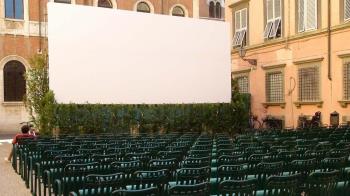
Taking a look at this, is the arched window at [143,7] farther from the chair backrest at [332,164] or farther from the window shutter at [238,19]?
the chair backrest at [332,164]

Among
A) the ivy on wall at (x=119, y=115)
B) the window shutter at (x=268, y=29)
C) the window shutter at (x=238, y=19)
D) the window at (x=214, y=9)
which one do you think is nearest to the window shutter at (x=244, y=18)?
the window shutter at (x=238, y=19)

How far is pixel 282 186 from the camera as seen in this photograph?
14.8ft

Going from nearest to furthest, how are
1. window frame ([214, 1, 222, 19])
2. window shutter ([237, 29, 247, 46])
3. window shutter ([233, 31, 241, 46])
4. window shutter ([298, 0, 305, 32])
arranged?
window shutter ([298, 0, 305, 32]), window shutter ([237, 29, 247, 46]), window shutter ([233, 31, 241, 46]), window frame ([214, 1, 222, 19])

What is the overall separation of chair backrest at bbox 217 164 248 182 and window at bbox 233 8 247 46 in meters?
21.7

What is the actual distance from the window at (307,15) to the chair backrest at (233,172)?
55.2 feet

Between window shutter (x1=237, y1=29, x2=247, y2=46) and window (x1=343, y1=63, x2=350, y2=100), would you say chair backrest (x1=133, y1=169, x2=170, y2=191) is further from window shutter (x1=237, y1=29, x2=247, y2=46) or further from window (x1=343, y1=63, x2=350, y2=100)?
window shutter (x1=237, y1=29, x2=247, y2=46)

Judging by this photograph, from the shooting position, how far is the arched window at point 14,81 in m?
26.3

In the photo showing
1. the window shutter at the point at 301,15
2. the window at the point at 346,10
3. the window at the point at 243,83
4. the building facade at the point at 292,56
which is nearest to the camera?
the window at the point at 346,10

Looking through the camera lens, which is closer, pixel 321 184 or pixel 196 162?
pixel 321 184

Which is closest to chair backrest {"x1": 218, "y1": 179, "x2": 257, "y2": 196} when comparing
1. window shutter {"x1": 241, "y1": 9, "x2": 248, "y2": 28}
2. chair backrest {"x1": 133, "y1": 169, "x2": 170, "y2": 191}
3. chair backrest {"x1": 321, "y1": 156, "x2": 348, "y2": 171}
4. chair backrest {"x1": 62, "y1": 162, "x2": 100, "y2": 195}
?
chair backrest {"x1": 133, "y1": 169, "x2": 170, "y2": 191}

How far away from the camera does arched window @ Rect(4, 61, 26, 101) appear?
26297 mm

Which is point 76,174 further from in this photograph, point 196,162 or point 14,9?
point 14,9

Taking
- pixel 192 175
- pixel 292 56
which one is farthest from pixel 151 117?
pixel 192 175

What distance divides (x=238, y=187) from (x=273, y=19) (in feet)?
69.4
